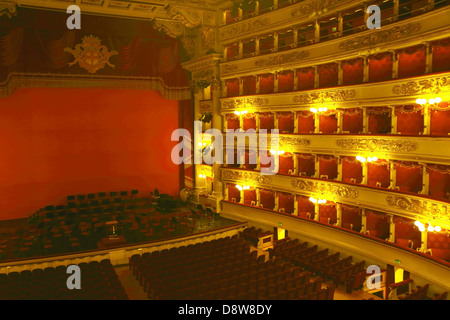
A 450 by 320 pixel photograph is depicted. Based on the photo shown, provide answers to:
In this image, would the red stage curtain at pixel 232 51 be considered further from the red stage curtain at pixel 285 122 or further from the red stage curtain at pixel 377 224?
the red stage curtain at pixel 377 224

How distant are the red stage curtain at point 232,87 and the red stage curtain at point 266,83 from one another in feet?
5.61

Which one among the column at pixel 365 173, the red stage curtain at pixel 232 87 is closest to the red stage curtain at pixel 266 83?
the red stage curtain at pixel 232 87

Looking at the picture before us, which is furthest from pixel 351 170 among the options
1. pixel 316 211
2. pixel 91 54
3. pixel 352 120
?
pixel 91 54

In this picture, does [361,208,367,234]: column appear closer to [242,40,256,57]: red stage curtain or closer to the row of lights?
the row of lights

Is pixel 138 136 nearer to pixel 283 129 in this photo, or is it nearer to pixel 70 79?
pixel 70 79

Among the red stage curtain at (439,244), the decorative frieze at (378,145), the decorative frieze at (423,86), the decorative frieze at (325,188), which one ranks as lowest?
the red stage curtain at (439,244)

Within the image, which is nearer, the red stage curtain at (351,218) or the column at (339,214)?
the red stage curtain at (351,218)

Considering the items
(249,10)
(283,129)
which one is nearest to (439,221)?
(283,129)

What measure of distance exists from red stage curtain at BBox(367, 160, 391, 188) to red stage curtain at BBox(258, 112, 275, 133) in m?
5.93

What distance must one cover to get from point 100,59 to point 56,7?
3432mm

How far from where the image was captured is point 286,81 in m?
19.6

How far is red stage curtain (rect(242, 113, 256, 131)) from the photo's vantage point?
21038 millimetres

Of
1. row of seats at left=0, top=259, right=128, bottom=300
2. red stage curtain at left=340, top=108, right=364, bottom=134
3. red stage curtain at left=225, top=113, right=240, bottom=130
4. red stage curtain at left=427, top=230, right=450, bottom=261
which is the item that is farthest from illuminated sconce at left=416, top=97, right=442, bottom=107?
row of seats at left=0, top=259, right=128, bottom=300

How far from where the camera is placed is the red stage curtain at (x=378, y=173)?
1562 cm
